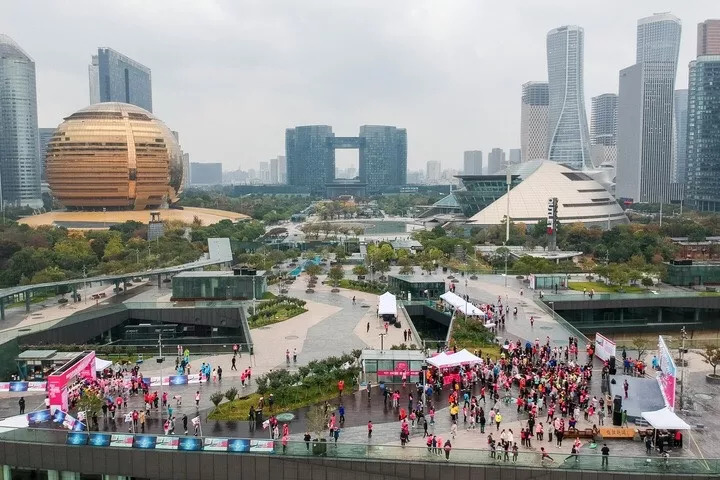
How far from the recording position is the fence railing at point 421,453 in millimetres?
18844

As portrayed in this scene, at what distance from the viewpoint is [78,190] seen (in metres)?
106

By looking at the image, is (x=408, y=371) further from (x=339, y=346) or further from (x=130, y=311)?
(x=130, y=311)

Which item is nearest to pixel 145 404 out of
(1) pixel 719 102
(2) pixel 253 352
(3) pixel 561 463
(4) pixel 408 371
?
(2) pixel 253 352

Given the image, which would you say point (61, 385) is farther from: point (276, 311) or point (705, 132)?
point (705, 132)

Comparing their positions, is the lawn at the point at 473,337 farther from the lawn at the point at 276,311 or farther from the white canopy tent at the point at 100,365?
the white canopy tent at the point at 100,365

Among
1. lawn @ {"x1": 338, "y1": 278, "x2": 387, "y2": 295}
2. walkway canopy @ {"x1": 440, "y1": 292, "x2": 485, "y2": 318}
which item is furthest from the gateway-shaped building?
walkway canopy @ {"x1": 440, "y1": 292, "x2": 485, "y2": 318}

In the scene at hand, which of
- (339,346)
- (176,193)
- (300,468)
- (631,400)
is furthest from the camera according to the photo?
(176,193)

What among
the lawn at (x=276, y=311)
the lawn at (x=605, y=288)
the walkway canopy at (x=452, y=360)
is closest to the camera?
the walkway canopy at (x=452, y=360)

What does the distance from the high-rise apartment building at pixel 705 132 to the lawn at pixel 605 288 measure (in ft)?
418

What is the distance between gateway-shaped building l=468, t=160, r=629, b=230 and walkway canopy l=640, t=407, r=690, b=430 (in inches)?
3420

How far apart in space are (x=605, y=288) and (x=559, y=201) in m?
64.5

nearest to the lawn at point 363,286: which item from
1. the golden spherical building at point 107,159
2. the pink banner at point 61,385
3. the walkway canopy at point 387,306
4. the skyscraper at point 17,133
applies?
the walkway canopy at point 387,306

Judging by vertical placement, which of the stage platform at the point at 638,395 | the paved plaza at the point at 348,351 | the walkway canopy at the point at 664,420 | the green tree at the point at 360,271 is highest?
the green tree at the point at 360,271

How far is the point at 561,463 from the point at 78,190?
103 metres
